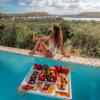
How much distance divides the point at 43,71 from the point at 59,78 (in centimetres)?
36

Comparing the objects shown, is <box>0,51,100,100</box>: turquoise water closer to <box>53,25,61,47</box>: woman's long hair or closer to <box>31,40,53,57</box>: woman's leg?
<box>31,40,53,57</box>: woman's leg

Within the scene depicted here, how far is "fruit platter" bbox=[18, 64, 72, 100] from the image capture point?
3.70 metres

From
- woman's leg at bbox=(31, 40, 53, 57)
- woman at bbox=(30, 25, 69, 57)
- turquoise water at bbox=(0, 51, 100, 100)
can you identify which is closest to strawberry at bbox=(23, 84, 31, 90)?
turquoise water at bbox=(0, 51, 100, 100)

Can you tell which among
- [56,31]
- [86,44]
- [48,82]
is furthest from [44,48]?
[86,44]

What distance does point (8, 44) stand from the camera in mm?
9602

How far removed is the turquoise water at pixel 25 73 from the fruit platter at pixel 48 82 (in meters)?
0.28

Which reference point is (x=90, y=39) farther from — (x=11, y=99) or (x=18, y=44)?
(x=11, y=99)

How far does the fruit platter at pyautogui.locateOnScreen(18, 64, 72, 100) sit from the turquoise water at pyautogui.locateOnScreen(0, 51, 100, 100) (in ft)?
0.93

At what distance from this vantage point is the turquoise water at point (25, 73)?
4490 mm

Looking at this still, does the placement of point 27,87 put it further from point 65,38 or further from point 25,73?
point 65,38

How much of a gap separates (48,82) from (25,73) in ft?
5.04

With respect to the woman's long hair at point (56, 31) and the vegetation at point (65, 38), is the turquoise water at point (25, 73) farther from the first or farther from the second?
the vegetation at point (65, 38)

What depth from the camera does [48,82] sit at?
4.04 metres

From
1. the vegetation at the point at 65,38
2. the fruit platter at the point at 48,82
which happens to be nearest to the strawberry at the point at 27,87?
the fruit platter at the point at 48,82
